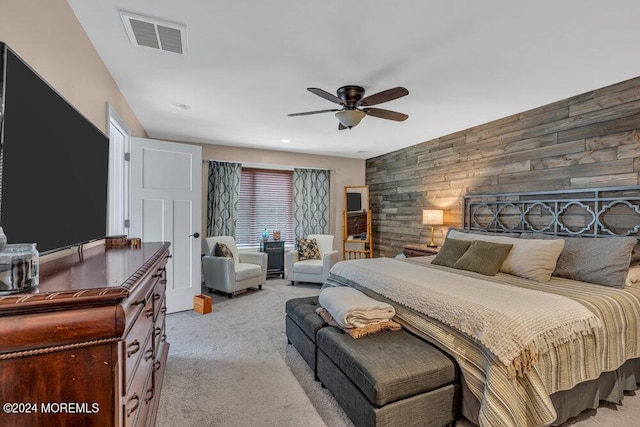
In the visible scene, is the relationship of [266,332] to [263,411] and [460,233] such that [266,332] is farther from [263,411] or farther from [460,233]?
[460,233]

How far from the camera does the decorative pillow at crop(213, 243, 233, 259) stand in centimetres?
454

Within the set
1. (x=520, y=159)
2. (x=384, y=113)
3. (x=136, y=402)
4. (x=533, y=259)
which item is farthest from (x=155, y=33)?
(x=520, y=159)

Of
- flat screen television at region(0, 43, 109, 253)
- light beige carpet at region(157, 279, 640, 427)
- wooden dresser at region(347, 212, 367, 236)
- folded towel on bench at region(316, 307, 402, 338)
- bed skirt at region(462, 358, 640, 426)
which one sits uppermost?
flat screen television at region(0, 43, 109, 253)

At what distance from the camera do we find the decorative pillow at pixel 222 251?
4.54 metres

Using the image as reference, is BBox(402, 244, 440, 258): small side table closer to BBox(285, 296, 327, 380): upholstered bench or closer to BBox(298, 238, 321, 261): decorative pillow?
BBox(298, 238, 321, 261): decorative pillow

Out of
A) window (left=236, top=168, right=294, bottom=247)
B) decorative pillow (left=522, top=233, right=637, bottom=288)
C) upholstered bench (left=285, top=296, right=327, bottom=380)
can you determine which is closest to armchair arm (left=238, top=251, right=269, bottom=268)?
window (left=236, top=168, right=294, bottom=247)

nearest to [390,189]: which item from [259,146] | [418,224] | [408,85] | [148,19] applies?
[418,224]

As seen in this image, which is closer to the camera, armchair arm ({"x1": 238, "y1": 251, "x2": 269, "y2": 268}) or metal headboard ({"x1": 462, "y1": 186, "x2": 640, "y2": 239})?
metal headboard ({"x1": 462, "y1": 186, "x2": 640, "y2": 239})

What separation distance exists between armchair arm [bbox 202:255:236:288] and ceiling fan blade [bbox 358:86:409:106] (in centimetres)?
291

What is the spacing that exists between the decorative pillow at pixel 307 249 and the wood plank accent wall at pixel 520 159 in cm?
141

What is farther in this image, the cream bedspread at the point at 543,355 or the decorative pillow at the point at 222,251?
the decorative pillow at the point at 222,251

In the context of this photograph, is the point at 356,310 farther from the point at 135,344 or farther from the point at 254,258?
the point at 254,258

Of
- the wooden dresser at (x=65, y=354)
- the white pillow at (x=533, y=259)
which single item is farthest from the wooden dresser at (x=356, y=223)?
the wooden dresser at (x=65, y=354)

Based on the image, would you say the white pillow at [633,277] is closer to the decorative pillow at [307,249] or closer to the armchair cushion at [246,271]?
the decorative pillow at [307,249]
